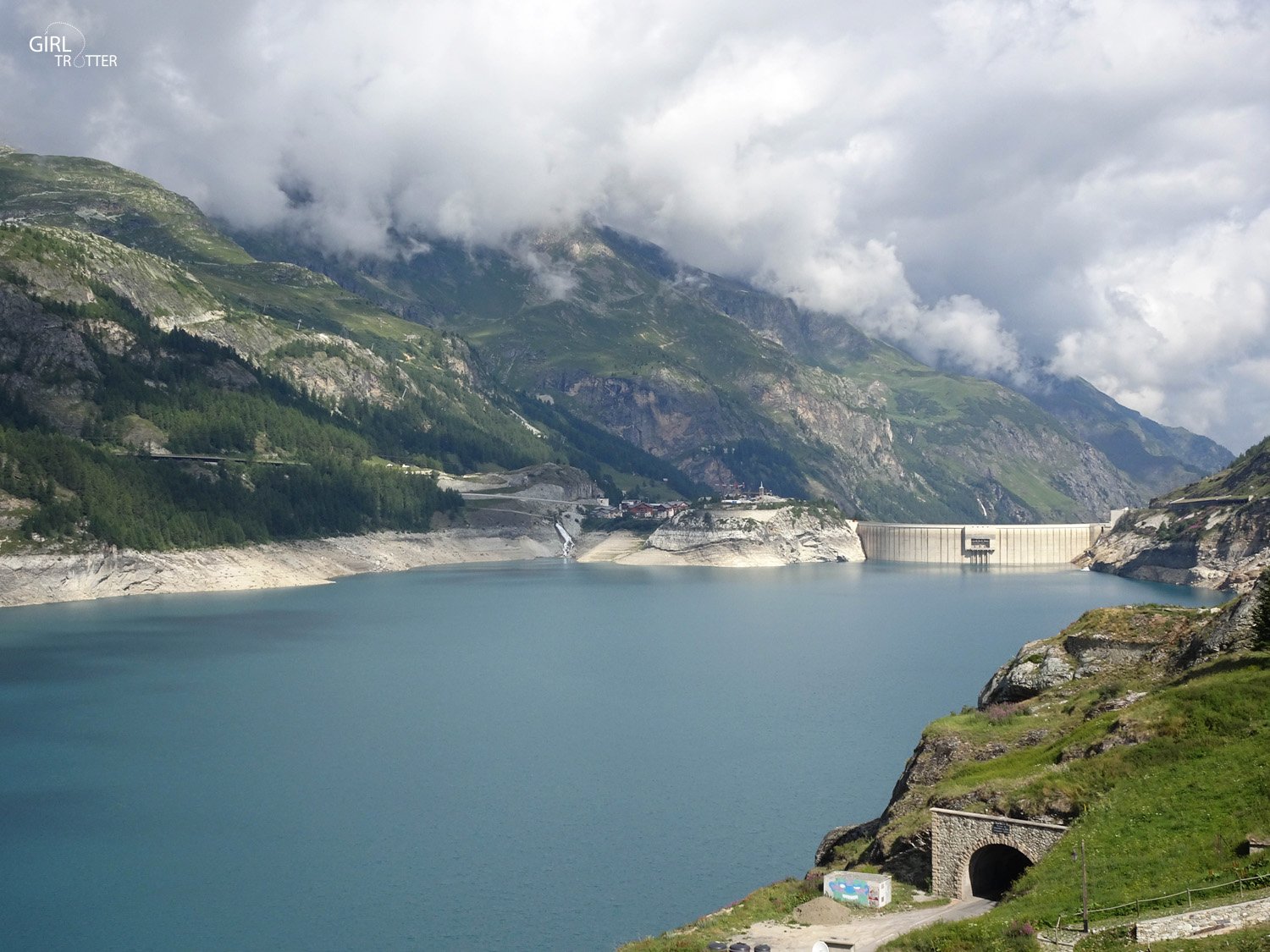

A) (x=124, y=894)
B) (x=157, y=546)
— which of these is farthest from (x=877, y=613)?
(x=124, y=894)

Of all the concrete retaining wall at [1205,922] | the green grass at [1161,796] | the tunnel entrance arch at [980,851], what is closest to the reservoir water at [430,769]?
the tunnel entrance arch at [980,851]

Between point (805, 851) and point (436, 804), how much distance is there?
64.9ft

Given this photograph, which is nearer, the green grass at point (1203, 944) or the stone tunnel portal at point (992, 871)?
the green grass at point (1203, 944)

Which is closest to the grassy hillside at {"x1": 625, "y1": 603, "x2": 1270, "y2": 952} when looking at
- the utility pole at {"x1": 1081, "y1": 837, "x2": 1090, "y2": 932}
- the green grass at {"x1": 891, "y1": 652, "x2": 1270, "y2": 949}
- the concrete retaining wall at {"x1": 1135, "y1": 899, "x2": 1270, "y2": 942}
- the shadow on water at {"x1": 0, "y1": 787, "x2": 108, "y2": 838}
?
the green grass at {"x1": 891, "y1": 652, "x2": 1270, "y2": 949}

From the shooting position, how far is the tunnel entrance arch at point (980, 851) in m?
33.8

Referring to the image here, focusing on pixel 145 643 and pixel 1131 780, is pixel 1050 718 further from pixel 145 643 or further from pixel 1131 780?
pixel 145 643

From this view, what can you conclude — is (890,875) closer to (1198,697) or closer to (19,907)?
(1198,697)

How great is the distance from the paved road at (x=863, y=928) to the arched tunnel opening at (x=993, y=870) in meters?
0.79

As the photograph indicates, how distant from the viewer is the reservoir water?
49.7 meters

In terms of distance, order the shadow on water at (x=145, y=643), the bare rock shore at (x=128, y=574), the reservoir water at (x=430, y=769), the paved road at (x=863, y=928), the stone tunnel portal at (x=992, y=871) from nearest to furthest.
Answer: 1. the paved road at (x=863, y=928)
2. the stone tunnel portal at (x=992, y=871)
3. the reservoir water at (x=430, y=769)
4. the shadow on water at (x=145, y=643)
5. the bare rock shore at (x=128, y=574)

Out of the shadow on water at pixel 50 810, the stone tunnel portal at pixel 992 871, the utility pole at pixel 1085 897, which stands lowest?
the shadow on water at pixel 50 810

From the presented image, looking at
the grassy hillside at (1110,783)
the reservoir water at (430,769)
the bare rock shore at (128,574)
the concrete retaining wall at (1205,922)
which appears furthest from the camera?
the bare rock shore at (128,574)

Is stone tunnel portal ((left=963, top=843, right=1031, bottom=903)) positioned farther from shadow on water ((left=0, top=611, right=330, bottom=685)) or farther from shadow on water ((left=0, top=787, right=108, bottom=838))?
shadow on water ((left=0, top=611, right=330, bottom=685))

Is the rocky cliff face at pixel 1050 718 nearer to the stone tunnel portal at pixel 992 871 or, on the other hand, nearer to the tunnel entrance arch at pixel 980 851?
the tunnel entrance arch at pixel 980 851
